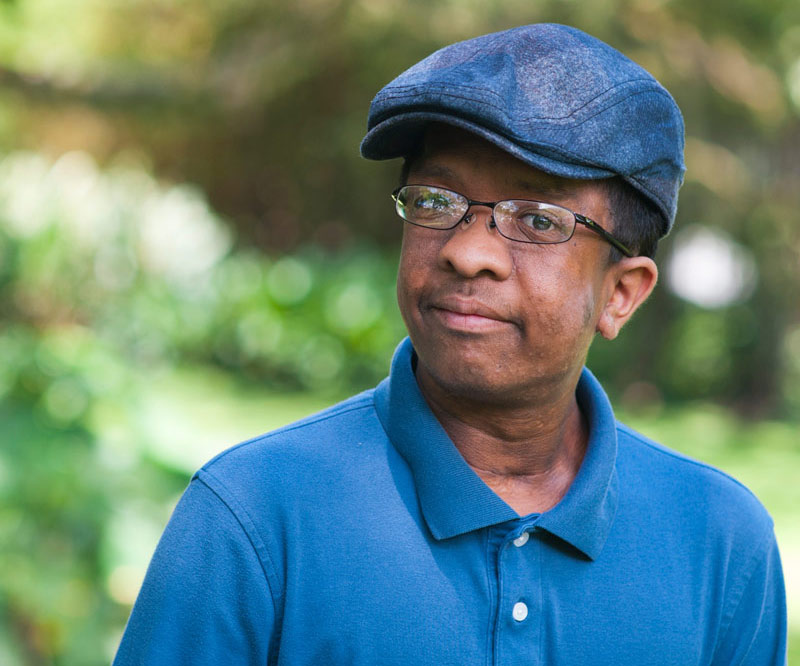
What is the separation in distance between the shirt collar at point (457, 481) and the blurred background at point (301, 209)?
421cm

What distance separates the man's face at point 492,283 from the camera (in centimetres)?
171

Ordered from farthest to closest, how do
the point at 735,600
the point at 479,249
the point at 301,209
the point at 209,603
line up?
the point at 301,209 < the point at 735,600 < the point at 479,249 < the point at 209,603

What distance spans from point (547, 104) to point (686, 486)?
0.79 m

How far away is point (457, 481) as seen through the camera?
5.72 feet

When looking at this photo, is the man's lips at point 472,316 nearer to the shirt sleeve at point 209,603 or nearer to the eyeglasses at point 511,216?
the eyeglasses at point 511,216

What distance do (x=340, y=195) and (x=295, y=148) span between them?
84 cm

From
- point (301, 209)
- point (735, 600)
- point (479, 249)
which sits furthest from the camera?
point (301, 209)

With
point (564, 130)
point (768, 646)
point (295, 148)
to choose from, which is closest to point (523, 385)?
point (564, 130)

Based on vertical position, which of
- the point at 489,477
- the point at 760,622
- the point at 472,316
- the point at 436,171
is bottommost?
the point at 760,622

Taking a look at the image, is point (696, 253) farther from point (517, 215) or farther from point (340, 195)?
point (517, 215)

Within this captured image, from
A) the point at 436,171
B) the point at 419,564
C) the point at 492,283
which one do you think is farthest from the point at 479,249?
the point at 419,564

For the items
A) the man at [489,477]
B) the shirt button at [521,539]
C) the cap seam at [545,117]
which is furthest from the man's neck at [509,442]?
the cap seam at [545,117]

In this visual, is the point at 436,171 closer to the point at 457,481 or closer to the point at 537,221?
the point at 537,221

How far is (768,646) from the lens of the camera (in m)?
1.94
